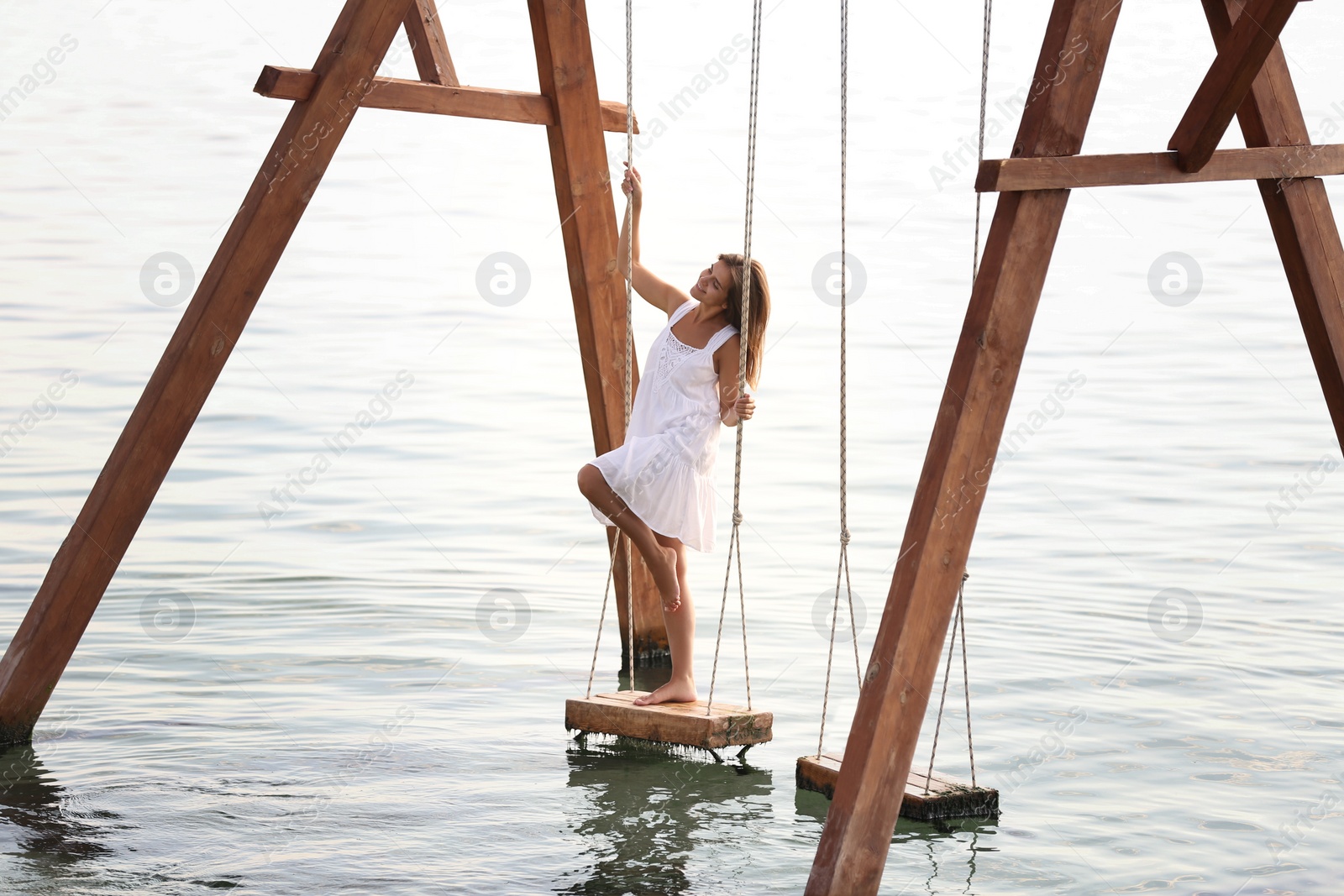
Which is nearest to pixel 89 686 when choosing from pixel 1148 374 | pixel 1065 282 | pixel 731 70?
pixel 1148 374

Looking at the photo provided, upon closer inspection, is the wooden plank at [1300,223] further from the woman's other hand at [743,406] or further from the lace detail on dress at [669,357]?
the lace detail on dress at [669,357]

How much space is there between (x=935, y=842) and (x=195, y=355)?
3146 millimetres

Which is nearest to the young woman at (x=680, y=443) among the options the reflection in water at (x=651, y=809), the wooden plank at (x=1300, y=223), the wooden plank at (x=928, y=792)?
the reflection in water at (x=651, y=809)

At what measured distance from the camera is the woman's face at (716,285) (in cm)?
584

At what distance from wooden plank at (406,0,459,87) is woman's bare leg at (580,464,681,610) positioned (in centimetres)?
193

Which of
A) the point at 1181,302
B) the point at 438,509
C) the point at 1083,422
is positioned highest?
the point at 1181,302

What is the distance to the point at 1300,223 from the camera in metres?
4.94

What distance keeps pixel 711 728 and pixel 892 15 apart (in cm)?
2668

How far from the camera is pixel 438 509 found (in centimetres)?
1029

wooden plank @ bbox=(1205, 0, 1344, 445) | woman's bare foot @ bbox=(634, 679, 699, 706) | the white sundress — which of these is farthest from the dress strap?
wooden plank @ bbox=(1205, 0, 1344, 445)

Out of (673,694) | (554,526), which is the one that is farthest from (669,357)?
(554,526)

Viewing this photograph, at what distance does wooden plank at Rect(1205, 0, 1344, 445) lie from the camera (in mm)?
4863

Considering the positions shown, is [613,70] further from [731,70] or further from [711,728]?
[711,728]

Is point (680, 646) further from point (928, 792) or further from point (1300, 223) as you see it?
point (1300, 223)
